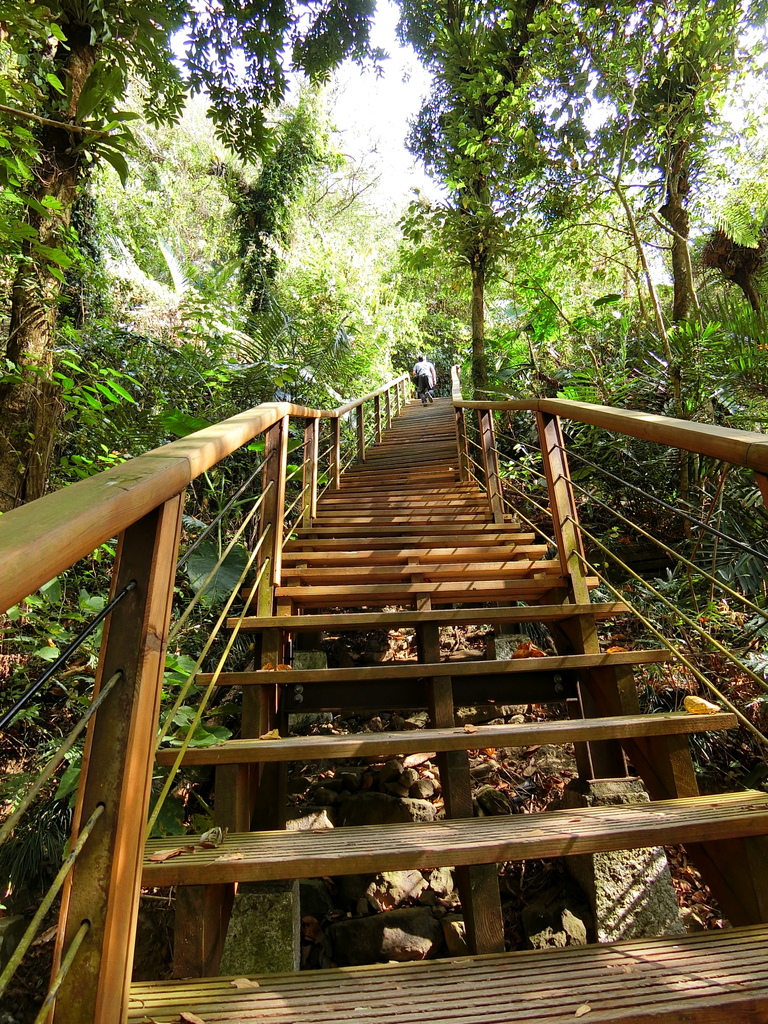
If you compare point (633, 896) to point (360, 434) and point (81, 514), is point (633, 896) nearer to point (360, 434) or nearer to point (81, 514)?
point (81, 514)

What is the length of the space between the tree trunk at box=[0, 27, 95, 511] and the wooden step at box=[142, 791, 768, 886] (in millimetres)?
2144

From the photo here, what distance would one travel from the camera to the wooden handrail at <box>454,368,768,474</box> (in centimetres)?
99

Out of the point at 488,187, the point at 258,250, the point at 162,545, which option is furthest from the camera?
the point at 258,250

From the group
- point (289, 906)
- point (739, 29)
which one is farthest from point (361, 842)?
point (739, 29)

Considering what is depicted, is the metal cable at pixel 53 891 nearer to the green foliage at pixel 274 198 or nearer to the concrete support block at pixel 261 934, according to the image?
the concrete support block at pixel 261 934

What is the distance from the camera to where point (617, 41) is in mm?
4391

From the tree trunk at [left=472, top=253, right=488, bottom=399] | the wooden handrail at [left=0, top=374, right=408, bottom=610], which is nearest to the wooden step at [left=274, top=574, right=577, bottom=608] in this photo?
the wooden handrail at [left=0, top=374, right=408, bottom=610]

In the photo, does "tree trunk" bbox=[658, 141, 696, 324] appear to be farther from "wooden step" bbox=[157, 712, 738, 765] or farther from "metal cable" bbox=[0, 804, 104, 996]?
"metal cable" bbox=[0, 804, 104, 996]

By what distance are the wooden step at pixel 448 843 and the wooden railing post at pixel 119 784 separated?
32 centimetres

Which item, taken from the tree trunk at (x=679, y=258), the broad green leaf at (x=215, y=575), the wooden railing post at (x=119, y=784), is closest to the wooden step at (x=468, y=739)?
the wooden railing post at (x=119, y=784)

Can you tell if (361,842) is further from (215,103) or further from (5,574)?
(215,103)

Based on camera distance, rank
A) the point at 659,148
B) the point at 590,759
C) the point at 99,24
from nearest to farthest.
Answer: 1. the point at 590,759
2. the point at 99,24
3. the point at 659,148

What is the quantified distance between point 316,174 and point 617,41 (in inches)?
278

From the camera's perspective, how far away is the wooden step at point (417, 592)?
222cm
